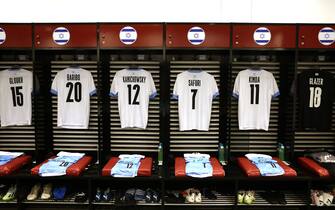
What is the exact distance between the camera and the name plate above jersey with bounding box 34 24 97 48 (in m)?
3.68

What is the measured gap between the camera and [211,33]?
144 inches

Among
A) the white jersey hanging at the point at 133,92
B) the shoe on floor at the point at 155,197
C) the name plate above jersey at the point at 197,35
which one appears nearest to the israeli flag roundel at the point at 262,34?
the name plate above jersey at the point at 197,35

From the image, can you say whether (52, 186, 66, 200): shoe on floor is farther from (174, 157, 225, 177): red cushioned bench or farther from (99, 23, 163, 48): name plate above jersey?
(99, 23, 163, 48): name plate above jersey

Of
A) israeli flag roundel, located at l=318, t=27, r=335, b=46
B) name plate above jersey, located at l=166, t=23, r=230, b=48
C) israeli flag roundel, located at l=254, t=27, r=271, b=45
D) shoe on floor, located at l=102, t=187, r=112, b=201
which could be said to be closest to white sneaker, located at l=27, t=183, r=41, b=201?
shoe on floor, located at l=102, t=187, r=112, b=201

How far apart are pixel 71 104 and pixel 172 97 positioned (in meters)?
1.34

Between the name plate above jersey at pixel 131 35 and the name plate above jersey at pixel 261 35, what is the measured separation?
952 mm

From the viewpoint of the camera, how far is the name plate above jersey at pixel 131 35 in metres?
3.66

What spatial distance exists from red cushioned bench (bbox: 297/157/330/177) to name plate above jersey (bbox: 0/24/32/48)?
12.2 feet

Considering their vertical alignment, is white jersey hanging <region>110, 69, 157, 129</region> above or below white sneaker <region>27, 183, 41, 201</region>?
above

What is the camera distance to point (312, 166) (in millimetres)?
3613

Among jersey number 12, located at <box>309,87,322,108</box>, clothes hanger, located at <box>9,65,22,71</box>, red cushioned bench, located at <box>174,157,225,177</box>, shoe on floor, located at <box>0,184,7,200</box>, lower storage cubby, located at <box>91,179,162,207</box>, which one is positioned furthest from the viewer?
clothes hanger, located at <box>9,65,22,71</box>

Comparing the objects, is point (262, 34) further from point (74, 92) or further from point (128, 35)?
point (74, 92)
